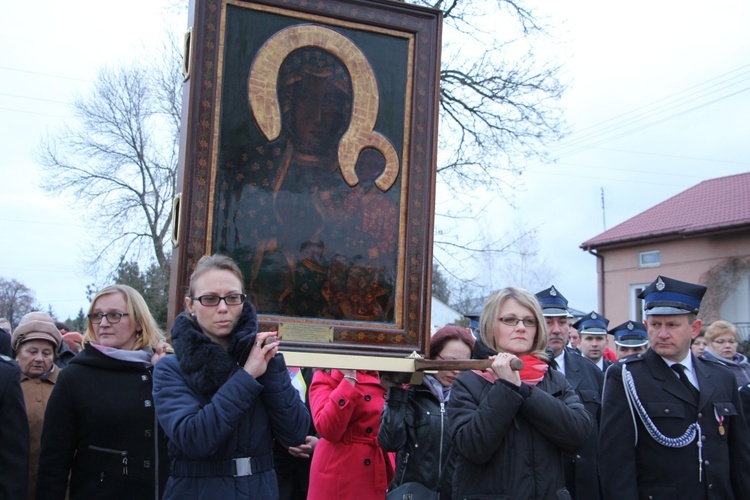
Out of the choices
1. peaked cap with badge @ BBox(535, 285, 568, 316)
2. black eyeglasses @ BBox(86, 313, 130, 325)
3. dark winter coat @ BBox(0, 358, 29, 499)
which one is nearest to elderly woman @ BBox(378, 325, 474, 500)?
black eyeglasses @ BBox(86, 313, 130, 325)

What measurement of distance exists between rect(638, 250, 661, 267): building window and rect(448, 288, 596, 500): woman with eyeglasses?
2445 centimetres

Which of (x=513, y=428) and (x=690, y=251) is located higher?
(x=690, y=251)

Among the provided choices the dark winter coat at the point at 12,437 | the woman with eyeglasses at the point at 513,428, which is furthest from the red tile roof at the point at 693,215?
the dark winter coat at the point at 12,437

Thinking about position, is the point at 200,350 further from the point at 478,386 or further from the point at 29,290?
the point at 29,290

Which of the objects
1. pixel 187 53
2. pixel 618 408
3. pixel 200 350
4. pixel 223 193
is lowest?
pixel 618 408

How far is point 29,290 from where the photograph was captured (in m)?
35.3

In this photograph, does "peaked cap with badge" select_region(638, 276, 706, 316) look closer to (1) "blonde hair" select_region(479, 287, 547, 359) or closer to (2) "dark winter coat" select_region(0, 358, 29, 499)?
(1) "blonde hair" select_region(479, 287, 547, 359)

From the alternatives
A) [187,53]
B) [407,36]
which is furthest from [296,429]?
[407,36]

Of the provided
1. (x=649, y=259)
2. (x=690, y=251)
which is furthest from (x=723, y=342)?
(x=649, y=259)

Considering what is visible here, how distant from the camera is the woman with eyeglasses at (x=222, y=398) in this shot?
2838 mm

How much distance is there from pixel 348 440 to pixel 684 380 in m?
1.84

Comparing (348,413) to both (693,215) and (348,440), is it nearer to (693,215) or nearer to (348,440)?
(348,440)

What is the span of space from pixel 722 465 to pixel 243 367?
244cm

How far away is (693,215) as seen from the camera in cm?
2648
